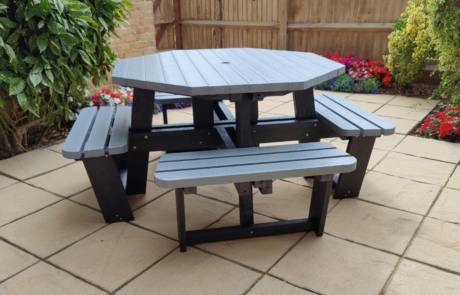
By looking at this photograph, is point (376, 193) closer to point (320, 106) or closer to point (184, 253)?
point (320, 106)

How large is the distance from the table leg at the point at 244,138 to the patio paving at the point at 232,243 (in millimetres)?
151

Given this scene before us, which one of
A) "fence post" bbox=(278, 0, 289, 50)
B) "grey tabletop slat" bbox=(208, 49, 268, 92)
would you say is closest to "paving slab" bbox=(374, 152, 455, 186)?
"grey tabletop slat" bbox=(208, 49, 268, 92)

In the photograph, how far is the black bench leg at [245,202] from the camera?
2012 millimetres

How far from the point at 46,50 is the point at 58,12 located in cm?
32

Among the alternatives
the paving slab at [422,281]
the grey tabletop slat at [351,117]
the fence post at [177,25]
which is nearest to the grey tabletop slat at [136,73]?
the grey tabletop slat at [351,117]

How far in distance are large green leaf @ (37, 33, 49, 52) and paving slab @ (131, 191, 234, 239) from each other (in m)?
1.49

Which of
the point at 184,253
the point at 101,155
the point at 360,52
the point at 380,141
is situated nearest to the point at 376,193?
the point at 380,141

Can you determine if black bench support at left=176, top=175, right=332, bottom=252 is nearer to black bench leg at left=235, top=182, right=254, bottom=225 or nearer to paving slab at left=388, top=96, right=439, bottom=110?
black bench leg at left=235, top=182, right=254, bottom=225

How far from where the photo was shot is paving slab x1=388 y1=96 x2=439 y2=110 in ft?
15.3

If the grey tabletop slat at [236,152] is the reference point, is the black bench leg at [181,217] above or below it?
below

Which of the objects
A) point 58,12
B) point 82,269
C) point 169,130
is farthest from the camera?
point 58,12

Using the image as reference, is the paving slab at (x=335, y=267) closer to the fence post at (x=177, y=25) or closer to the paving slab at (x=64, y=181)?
the paving slab at (x=64, y=181)

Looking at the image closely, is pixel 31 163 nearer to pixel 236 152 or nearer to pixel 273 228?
pixel 236 152

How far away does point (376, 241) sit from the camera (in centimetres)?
219
